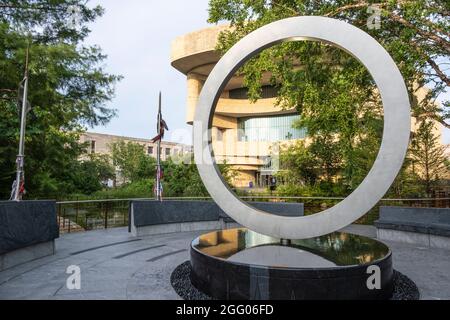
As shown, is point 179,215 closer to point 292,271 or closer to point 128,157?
point 292,271

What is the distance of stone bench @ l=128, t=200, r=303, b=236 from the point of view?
424 inches

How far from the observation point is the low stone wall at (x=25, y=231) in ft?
21.6

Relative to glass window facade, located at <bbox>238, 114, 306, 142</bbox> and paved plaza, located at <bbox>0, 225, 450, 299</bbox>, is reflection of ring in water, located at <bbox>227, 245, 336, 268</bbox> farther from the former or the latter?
glass window facade, located at <bbox>238, 114, 306, 142</bbox>

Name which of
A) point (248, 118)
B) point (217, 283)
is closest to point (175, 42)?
point (248, 118)

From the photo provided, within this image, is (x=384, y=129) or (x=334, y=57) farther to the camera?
(x=334, y=57)

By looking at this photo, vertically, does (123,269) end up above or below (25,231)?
below

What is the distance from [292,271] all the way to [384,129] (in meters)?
2.75

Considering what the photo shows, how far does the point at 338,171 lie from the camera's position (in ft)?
86.0

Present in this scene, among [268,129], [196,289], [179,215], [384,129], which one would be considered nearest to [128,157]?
[268,129]

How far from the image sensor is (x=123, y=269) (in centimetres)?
688

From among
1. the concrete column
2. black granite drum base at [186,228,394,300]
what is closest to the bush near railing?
black granite drum base at [186,228,394,300]

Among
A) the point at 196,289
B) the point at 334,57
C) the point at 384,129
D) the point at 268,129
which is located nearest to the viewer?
the point at 384,129

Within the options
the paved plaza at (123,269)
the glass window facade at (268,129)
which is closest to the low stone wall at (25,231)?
the paved plaza at (123,269)

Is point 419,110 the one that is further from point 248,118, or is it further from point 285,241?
point 248,118
